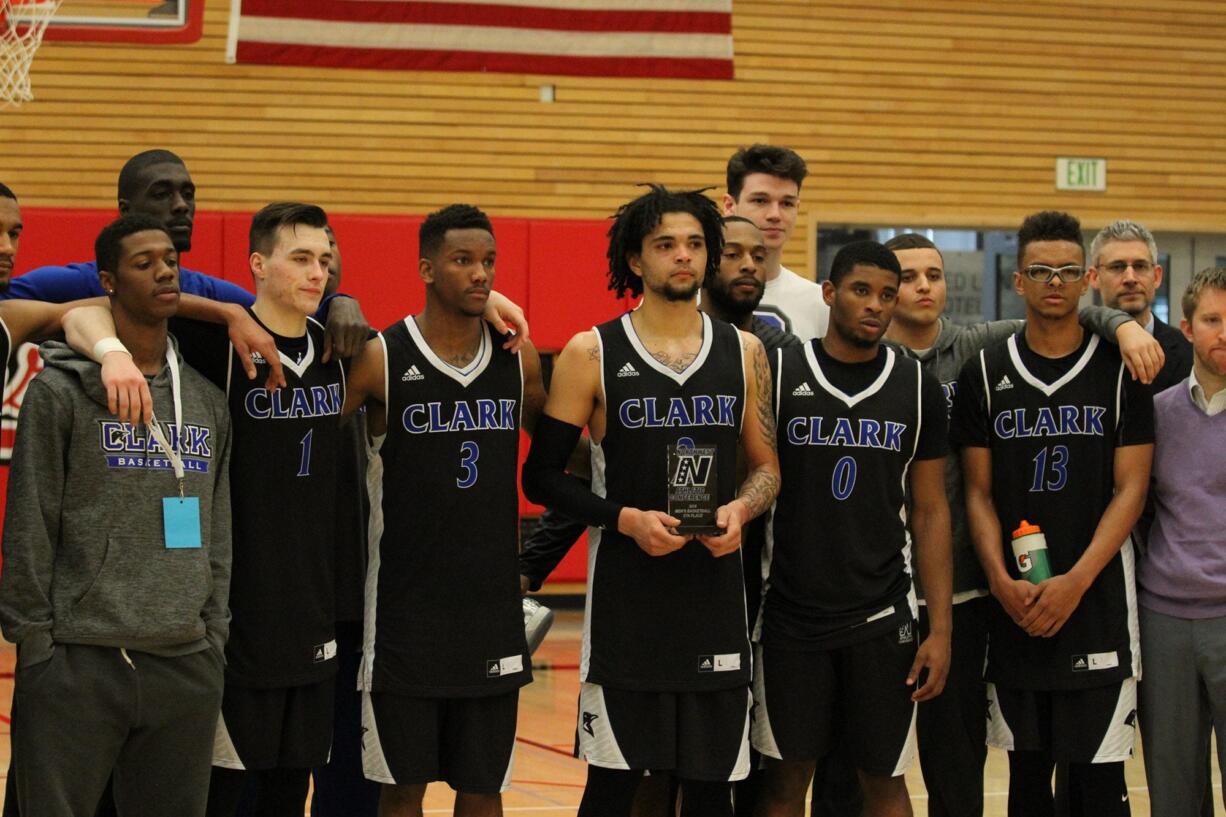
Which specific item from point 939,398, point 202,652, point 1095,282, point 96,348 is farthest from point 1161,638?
point 96,348

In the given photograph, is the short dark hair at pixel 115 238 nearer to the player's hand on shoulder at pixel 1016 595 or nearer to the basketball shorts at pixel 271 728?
the basketball shorts at pixel 271 728

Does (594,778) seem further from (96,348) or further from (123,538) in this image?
(96,348)

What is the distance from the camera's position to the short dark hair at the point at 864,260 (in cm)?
419

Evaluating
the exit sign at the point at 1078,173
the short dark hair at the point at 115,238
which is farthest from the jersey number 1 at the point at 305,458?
the exit sign at the point at 1078,173

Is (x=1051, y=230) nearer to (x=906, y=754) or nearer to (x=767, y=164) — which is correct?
(x=767, y=164)

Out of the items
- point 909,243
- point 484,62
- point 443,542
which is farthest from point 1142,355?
point 484,62

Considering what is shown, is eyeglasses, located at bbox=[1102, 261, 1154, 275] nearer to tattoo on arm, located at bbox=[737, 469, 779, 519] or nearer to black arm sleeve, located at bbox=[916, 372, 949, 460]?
black arm sleeve, located at bbox=[916, 372, 949, 460]

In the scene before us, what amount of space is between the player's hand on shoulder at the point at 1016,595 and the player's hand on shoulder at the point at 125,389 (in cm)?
244

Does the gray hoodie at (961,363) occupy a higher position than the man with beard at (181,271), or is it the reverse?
the man with beard at (181,271)

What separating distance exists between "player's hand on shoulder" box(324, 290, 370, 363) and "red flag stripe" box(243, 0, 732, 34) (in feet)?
18.1

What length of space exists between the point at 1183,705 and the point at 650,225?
6.87 ft

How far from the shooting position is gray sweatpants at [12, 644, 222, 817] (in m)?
3.47

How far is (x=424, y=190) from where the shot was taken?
10656 millimetres

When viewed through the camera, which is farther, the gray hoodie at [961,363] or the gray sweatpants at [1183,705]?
the gray hoodie at [961,363]
